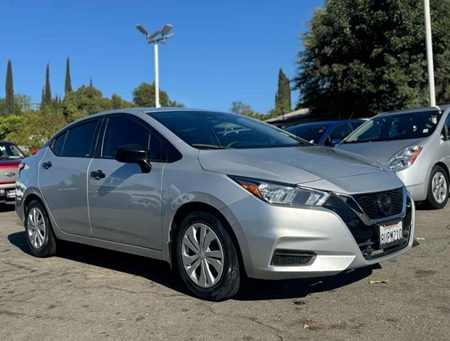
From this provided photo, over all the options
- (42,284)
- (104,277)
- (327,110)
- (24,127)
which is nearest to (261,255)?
(104,277)

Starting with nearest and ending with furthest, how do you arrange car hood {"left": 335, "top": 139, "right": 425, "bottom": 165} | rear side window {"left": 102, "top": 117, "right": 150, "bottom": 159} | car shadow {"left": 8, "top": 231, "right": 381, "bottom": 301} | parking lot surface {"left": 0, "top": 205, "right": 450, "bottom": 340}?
parking lot surface {"left": 0, "top": 205, "right": 450, "bottom": 340} < car shadow {"left": 8, "top": 231, "right": 381, "bottom": 301} < rear side window {"left": 102, "top": 117, "right": 150, "bottom": 159} < car hood {"left": 335, "top": 139, "right": 425, "bottom": 165}

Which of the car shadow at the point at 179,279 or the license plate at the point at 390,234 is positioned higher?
the license plate at the point at 390,234

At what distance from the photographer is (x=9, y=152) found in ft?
41.4

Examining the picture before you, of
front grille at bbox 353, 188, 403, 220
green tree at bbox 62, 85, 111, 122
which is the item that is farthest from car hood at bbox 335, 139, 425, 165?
green tree at bbox 62, 85, 111, 122

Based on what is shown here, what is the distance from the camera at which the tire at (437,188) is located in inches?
316

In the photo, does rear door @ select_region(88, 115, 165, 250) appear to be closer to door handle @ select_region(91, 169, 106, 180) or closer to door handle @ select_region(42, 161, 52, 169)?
door handle @ select_region(91, 169, 106, 180)

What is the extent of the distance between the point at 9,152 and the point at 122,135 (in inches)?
322

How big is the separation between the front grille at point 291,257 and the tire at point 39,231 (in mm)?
3286

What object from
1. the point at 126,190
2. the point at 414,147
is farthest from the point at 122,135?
the point at 414,147

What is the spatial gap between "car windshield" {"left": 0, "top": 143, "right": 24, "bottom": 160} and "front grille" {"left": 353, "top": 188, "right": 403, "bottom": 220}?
986 cm

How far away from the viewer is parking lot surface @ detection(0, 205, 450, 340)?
3.71 m

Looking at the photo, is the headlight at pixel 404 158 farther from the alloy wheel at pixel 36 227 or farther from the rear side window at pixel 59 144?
the alloy wheel at pixel 36 227

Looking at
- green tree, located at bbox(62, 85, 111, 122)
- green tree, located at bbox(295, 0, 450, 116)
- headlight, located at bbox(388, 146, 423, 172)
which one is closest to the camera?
headlight, located at bbox(388, 146, 423, 172)

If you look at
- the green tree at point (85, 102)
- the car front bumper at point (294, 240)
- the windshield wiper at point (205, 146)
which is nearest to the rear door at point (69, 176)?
the windshield wiper at point (205, 146)
